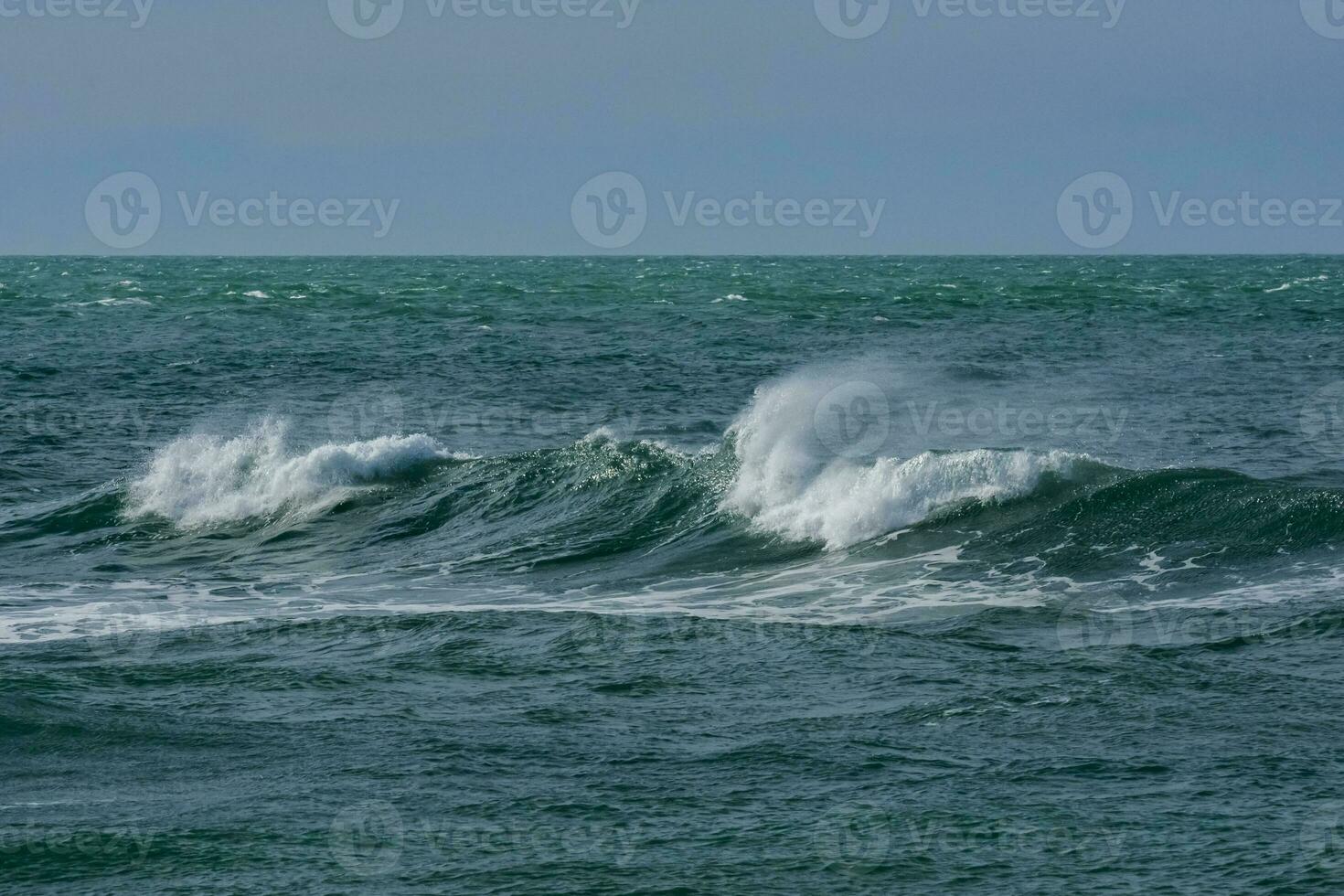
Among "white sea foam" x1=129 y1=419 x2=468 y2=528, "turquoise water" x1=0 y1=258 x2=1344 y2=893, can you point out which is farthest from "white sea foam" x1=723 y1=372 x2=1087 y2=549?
"white sea foam" x1=129 y1=419 x2=468 y2=528

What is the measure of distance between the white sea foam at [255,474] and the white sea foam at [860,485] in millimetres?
5231

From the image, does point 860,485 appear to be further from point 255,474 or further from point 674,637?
point 255,474

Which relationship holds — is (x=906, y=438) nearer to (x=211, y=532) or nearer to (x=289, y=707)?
(x=211, y=532)

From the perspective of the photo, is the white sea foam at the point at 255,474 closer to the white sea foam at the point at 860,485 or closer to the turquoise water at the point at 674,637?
the turquoise water at the point at 674,637

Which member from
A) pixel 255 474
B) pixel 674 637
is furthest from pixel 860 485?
pixel 255 474

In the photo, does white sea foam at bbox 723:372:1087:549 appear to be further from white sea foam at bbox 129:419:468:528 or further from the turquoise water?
→ white sea foam at bbox 129:419:468:528

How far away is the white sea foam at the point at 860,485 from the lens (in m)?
17.2

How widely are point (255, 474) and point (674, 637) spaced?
1120 cm

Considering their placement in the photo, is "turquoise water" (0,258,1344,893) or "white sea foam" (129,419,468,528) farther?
"white sea foam" (129,419,468,528)

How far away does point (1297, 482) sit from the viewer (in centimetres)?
1925

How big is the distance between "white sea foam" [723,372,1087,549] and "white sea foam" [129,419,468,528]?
5231 mm

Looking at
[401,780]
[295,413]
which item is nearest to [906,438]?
[295,413]

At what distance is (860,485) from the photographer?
17.8 metres

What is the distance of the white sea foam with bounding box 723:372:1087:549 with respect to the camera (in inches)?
679
